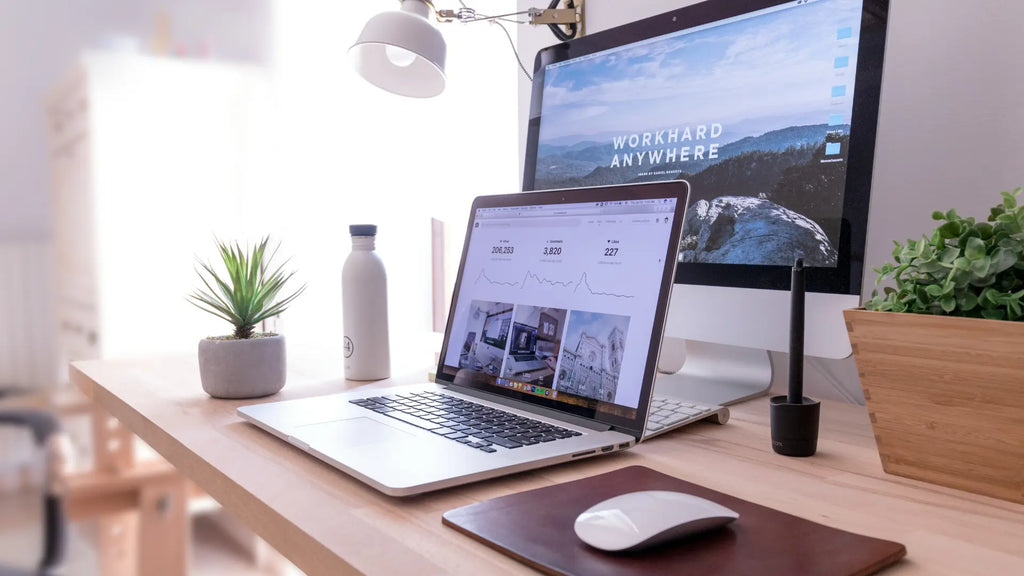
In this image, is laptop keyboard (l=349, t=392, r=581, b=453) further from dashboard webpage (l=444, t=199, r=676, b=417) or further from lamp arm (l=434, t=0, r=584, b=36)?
lamp arm (l=434, t=0, r=584, b=36)

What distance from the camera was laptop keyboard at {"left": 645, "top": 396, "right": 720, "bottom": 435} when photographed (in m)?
0.73

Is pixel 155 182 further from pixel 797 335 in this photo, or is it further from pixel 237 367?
pixel 797 335

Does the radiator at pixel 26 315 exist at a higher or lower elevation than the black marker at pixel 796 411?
lower

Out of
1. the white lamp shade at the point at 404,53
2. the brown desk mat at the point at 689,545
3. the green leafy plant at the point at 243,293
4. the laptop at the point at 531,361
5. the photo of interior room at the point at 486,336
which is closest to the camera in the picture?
the brown desk mat at the point at 689,545

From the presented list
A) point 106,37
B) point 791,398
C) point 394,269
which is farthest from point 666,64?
point 106,37

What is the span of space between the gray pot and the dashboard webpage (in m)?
0.23

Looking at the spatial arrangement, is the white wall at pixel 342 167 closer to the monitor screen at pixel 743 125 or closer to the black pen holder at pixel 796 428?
the monitor screen at pixel 743 125

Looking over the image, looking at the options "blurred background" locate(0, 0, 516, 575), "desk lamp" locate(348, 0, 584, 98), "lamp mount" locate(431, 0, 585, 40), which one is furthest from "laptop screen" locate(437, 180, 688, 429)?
"blurred background" locate(0, 0, 516, 575)

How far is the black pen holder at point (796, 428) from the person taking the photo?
2.15 ft

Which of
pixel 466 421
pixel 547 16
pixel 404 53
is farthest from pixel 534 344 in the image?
pixel 547 16

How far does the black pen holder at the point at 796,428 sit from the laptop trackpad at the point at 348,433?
33 cm

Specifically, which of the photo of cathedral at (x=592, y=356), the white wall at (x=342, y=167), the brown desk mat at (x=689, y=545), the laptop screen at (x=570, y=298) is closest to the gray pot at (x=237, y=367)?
the laptop screen at (x=570, y=298)

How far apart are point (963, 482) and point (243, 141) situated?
211 cm

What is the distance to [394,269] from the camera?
92.9 inches
